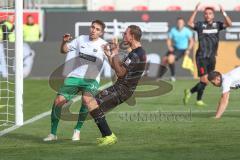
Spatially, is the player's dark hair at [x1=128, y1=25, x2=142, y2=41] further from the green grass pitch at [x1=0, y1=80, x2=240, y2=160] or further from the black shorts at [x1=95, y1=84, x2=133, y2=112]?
the green grass pitch at [x1=0, y1=80, x2=240, y2=160]

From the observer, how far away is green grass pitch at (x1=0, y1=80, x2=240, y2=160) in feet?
37.3

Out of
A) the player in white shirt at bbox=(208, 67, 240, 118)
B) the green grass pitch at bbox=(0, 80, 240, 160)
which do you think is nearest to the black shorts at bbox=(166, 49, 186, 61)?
the green grass pitch at bbox=(0, 80, 240, 160)

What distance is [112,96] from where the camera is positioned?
41.5 ft

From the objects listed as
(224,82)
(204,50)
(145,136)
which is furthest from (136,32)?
(204,50)

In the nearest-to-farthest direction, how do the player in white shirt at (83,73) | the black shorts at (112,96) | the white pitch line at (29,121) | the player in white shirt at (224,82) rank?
1. the black shorts at (112,96)
2. the player in white shirt at (83,73)
3. the white pitch line at (29,121)
4. the player in white shirt at (224,82)

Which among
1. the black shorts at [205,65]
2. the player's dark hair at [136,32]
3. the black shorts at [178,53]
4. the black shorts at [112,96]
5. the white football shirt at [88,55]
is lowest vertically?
the black shorts at [178,53]

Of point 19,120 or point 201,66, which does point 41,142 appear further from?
point 201,66

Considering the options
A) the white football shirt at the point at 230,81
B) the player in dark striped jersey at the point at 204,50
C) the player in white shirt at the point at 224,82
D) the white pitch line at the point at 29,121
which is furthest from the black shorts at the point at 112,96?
the player in dark striped jersey at the point at 204,50

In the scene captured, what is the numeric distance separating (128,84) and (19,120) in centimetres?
368

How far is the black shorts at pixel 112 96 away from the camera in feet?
41.4

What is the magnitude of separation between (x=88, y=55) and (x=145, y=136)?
169cm

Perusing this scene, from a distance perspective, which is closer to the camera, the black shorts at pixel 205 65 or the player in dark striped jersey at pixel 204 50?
the player in dark striped jersey at pixel 204 50

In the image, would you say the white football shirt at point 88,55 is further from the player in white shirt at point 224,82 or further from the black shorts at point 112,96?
the player in white shirt at point 224,82

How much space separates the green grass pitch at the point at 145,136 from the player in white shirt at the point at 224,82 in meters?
0.38
